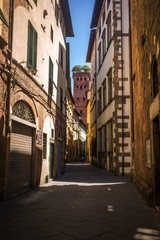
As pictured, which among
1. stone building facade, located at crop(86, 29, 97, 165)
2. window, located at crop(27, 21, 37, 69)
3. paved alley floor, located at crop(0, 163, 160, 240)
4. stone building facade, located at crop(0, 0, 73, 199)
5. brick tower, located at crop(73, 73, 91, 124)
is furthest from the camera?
brick tower, located at crop(73, 73, 91, 124)

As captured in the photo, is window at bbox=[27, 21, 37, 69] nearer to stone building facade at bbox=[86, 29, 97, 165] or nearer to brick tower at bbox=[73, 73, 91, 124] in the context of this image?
stone building facade at bbox=[86, 29, 97, 165]

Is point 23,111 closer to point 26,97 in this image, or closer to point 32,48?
point 26,97

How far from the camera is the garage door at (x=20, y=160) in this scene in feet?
25.5

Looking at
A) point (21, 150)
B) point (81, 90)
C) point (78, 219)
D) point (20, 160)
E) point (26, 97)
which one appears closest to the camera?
point (78, 219)

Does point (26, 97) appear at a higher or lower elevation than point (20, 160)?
higher

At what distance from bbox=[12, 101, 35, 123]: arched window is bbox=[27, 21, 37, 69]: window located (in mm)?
1418

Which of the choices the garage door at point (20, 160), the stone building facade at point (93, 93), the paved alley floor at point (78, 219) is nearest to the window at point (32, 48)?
the garage door at point (20, 160)

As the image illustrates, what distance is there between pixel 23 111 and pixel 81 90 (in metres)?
65.5

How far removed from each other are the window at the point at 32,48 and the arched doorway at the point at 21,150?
153 cm

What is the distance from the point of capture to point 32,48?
9555 millimetres

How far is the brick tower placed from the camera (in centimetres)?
7225

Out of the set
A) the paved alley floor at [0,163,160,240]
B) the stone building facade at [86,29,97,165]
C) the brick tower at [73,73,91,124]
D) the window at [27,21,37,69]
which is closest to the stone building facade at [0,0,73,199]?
the window at [27,21,37,69]

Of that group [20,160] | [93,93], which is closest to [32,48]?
[20,160]

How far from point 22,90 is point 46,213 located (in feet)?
13.6
